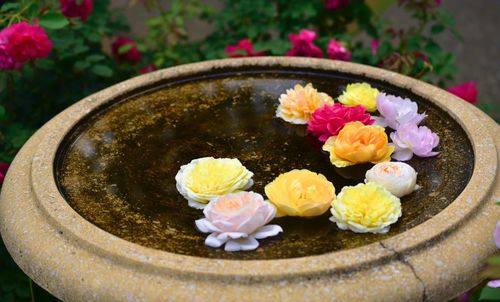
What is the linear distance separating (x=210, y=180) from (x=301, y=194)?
0.21 metres

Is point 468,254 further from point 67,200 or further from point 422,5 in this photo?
point 422,5

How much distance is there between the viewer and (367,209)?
1.42 metres

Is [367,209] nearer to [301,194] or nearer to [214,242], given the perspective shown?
[301,194]

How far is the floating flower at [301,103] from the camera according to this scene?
6.35 ft

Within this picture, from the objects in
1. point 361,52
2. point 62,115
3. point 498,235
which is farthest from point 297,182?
Result: point 361,52

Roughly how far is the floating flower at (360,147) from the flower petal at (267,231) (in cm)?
→ 32

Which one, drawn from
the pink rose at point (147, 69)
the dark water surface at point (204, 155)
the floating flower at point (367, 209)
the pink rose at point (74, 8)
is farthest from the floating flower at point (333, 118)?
the pink rose at point (147, 69)

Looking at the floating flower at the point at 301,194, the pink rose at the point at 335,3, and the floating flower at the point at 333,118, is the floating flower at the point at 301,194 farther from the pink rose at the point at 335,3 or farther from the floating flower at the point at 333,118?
the pink rose at the point at 335,3

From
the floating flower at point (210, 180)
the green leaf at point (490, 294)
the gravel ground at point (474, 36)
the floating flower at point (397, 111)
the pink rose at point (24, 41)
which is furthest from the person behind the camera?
the gravel ground at point (474, 36)

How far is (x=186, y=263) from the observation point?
1.28 m

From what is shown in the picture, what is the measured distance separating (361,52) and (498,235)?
5.41 ft

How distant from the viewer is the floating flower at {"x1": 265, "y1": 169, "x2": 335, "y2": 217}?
146cm

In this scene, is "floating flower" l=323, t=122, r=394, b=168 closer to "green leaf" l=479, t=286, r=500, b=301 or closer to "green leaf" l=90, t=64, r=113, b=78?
"green leaf" l=479, t=286, r=500, b=301

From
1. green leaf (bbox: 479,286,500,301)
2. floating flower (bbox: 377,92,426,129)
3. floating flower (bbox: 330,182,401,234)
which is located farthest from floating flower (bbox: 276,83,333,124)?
green leaf (bbox: 479,286,500,301)
